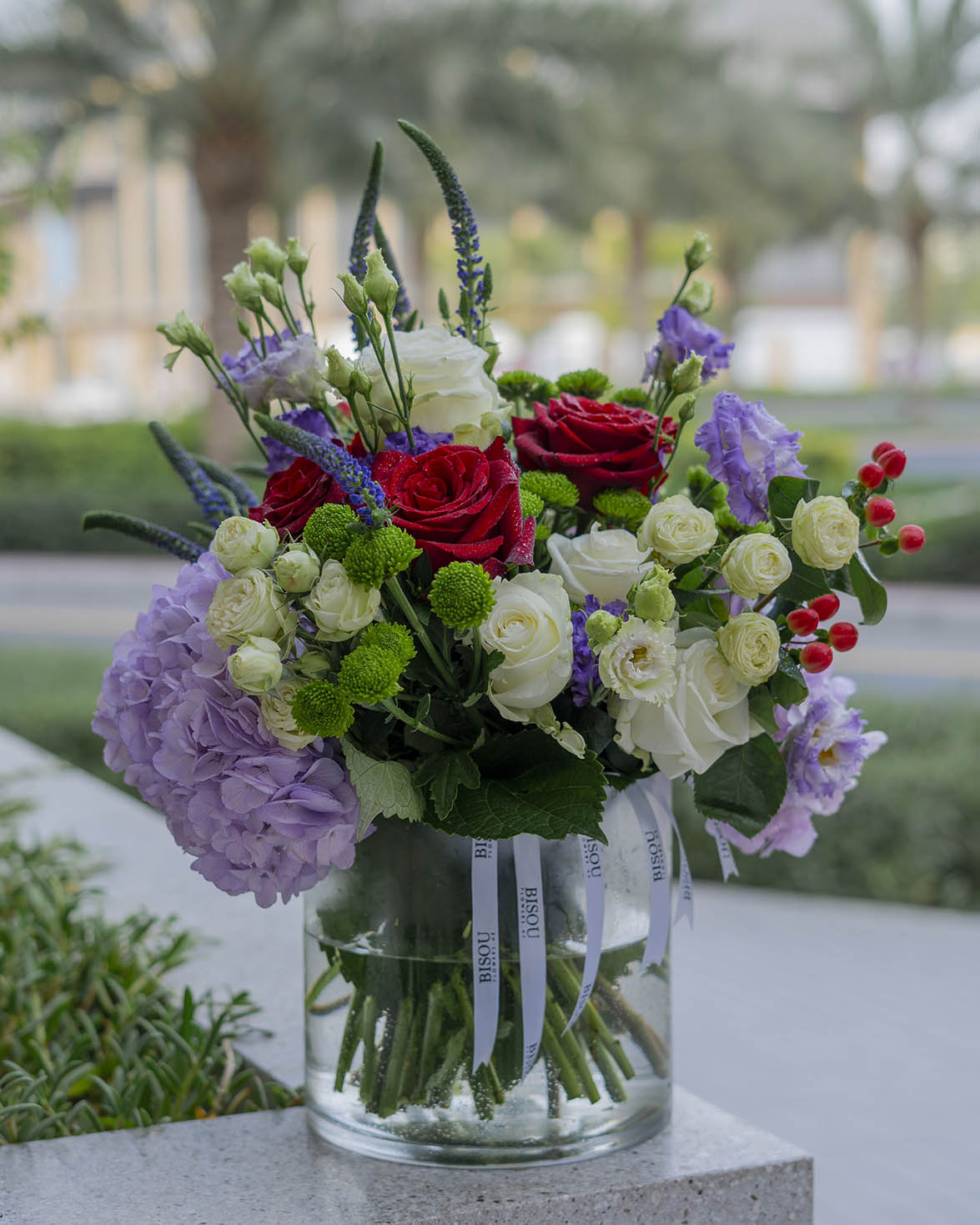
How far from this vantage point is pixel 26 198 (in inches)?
105

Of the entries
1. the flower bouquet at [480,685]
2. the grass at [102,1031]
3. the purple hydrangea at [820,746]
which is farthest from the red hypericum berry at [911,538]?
the grass at [102,1031]

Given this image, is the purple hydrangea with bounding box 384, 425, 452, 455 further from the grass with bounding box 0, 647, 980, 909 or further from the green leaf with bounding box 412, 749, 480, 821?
the grass with bounding box 0, 647, 980, 909

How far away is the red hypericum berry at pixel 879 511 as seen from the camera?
938 mm

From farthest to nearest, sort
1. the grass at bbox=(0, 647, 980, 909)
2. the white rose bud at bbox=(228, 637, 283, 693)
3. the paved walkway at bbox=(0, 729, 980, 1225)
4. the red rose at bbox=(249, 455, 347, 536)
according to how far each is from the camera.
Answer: the grass at bbox=(0, 647, 980, 909), the paved walkway at bbox=(0, 729, 980, 1225), the red rose at bbox=(249, 455, 347, 536), the white rose bud at bbox=(228, 637, 283, 693)

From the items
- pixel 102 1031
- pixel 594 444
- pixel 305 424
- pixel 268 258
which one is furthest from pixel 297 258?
pixel 102 1031

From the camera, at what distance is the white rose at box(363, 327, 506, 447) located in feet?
3.21

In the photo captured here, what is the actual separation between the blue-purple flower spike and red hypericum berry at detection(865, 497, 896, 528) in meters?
0.33

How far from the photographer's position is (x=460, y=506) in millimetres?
894

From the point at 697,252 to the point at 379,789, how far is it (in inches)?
19.7

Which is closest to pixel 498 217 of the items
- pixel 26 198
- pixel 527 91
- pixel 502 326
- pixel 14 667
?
pixel 527 91

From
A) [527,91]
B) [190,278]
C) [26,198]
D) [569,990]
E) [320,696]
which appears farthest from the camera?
[190,278]

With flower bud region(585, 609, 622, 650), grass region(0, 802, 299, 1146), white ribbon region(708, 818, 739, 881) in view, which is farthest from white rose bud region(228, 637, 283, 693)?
grass region(0, 802, 299, 1146)

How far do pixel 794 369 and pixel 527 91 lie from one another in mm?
27936

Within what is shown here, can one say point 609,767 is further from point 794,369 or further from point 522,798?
point 794,369
